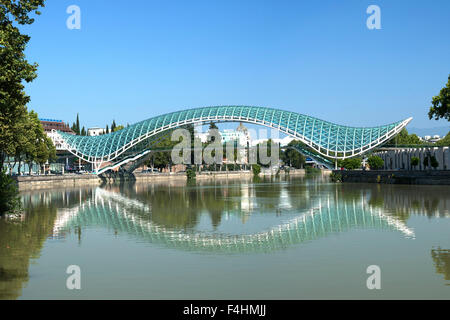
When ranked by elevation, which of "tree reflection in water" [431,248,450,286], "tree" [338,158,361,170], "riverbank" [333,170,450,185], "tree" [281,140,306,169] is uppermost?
"tree" [281,140,306,169]

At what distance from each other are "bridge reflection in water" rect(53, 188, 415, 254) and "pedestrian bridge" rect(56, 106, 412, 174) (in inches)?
2117

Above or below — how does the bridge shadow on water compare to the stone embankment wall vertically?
below

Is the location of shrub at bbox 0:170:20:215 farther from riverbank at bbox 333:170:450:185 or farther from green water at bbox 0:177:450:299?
riverbank at bbox 333:170:450:185

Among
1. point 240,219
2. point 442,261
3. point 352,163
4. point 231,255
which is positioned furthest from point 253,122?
point 442,261

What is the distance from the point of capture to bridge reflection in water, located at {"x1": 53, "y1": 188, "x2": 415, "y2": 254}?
17.0 meters

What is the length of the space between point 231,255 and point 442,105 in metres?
34.6

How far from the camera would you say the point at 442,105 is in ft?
143

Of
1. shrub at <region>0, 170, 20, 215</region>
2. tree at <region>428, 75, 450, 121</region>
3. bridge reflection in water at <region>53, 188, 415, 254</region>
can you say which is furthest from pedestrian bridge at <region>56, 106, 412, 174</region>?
shrub at <region>0, 170, 20, 215</region>

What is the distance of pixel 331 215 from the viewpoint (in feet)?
83.7

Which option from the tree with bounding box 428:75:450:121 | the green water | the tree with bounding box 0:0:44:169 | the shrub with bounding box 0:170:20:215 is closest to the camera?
the green water

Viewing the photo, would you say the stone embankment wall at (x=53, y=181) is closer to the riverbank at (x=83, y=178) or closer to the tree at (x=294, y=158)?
the riverbank at (x=83, y=178)
